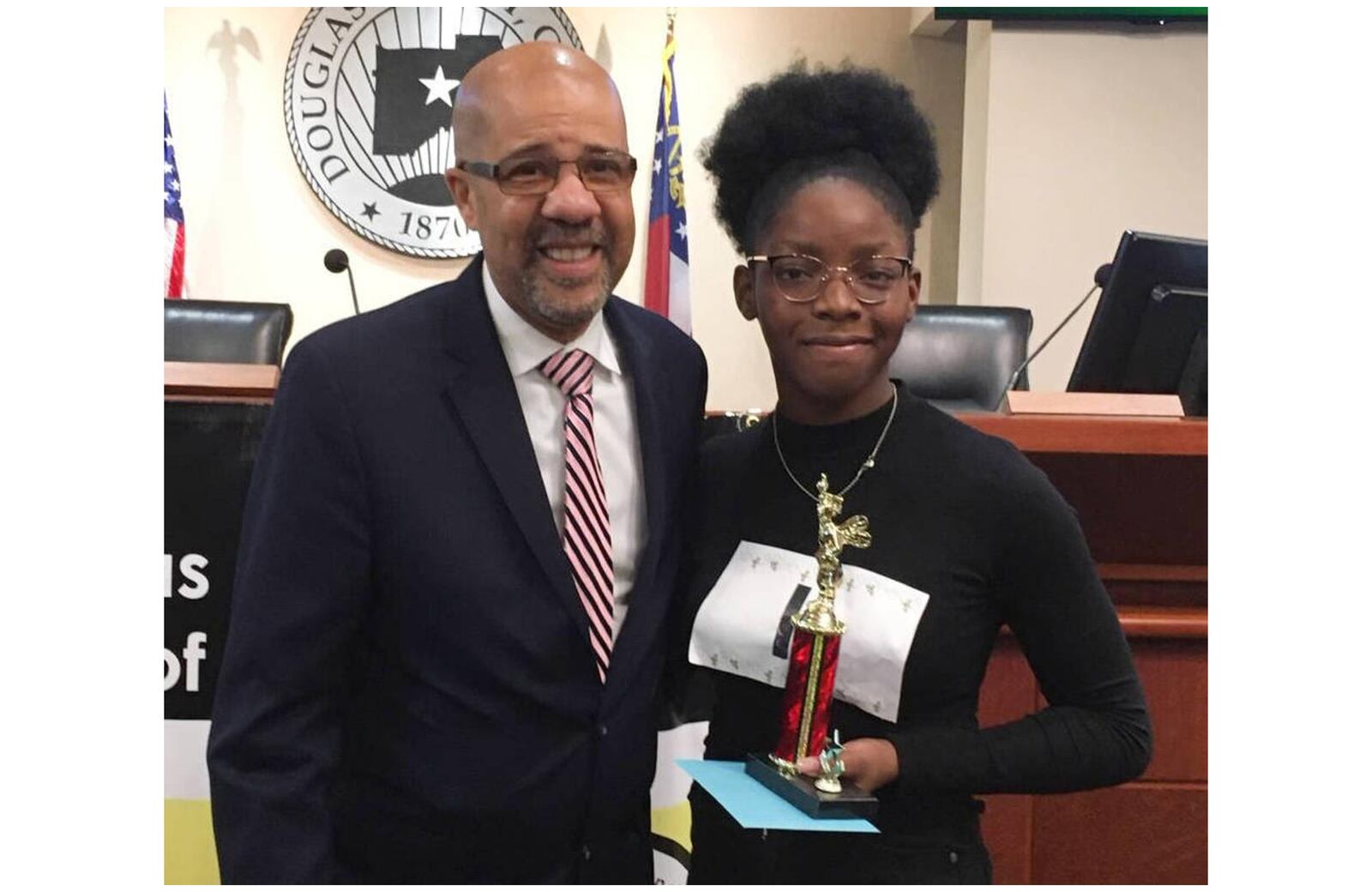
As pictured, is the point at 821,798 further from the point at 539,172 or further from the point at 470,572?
the point at 539,172

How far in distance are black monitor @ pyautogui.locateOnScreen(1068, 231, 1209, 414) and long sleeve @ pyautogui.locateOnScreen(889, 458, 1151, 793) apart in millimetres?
1199

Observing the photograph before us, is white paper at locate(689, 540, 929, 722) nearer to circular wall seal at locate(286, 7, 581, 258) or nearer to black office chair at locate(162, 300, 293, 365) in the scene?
black office chair at locate(162, 300, 293, 365)

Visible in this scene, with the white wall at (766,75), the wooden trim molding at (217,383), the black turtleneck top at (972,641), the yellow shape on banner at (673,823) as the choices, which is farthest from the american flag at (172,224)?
the black turtleneck top at (972,641)

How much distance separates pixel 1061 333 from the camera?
202 inches

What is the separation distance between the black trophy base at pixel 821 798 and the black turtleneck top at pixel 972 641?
9 centimetres

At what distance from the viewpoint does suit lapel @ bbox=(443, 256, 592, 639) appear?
1309 mm

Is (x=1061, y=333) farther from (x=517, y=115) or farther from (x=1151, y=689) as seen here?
(x=517, y=115)

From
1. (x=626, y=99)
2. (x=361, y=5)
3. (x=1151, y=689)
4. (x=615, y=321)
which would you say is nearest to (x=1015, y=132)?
(x=626, y=99)

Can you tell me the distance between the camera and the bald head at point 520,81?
134cm

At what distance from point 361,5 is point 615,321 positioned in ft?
12.9

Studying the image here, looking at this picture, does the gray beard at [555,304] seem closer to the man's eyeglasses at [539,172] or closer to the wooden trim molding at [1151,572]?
the man's eyeglasses at [539,172]

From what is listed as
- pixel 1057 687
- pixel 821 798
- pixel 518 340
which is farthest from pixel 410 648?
pixel 1057 687

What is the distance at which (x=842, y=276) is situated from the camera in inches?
54.2

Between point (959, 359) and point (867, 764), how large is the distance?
264 centimetres
